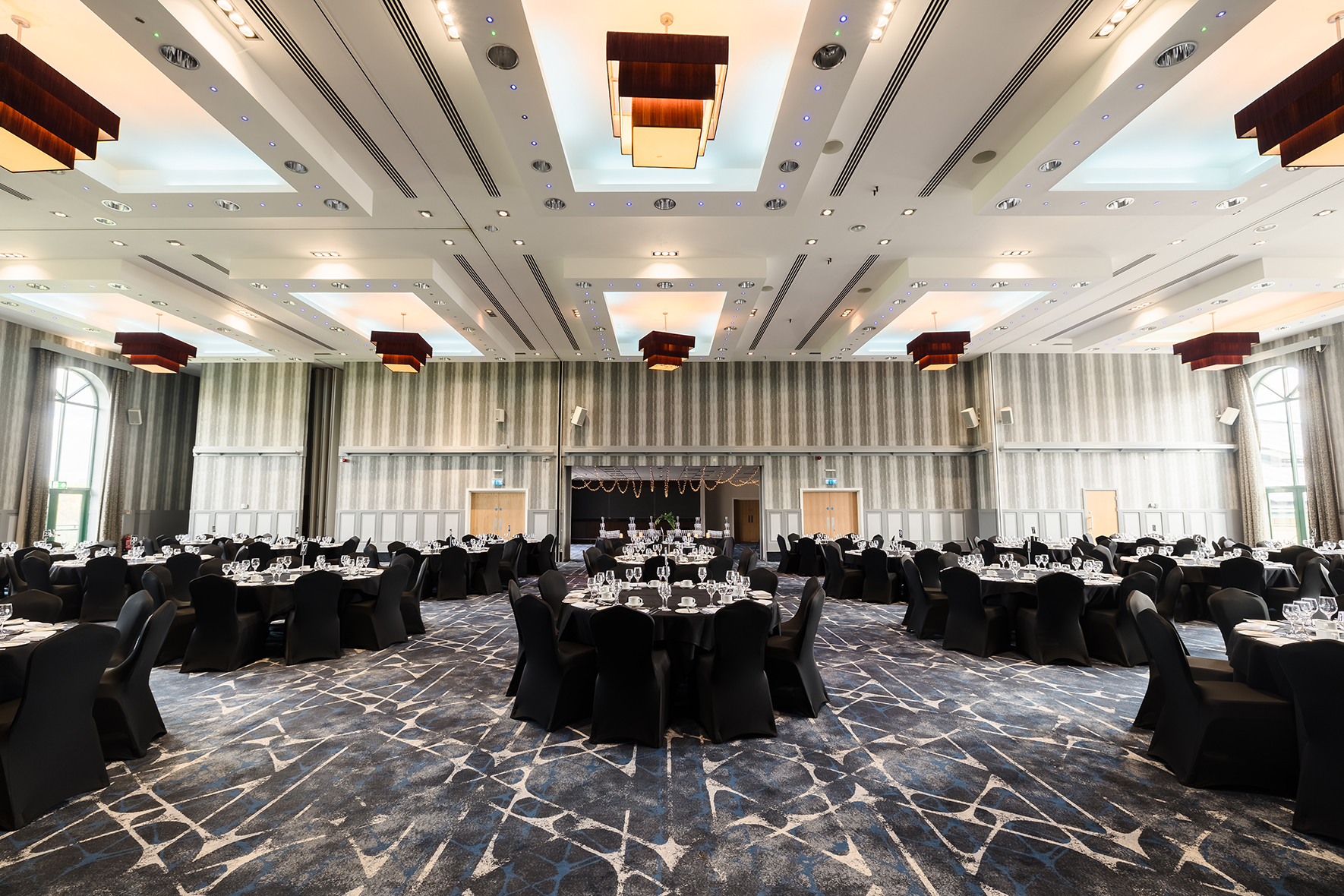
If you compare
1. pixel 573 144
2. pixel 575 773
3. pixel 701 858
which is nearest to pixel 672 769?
pixel 575 773

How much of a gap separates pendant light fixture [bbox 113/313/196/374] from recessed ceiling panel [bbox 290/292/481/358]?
276 cm

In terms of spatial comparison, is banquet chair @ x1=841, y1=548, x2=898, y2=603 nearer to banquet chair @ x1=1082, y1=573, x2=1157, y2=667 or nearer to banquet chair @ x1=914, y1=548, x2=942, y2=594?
banquet chair @ x1=914, y1=548, x2=942, y2=594

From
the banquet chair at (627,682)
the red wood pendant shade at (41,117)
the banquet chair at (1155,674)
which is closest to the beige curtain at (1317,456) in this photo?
the banquet chair at (1155,674)

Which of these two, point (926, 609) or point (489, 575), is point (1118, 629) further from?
point (489, 575)

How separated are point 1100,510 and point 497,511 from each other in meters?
15.9

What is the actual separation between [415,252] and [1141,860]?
10281mm

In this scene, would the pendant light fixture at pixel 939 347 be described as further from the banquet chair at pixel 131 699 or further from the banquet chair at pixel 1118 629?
the banquet chair at pixel 131 699

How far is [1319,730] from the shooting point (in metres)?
2.97

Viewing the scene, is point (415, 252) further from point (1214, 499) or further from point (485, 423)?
point (1214, 499)

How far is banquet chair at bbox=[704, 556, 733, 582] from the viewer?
7.64m

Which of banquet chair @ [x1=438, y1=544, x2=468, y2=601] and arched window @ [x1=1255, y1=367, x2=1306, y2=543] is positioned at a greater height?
arched window @ [x1=1255, y1=367, x2=1306, y2=543]

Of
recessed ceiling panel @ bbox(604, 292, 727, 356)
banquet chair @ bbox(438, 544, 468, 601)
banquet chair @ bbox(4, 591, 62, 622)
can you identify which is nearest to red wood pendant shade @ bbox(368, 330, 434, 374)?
recessed ceiling panel @ bbox(604, 292, 727, 356)

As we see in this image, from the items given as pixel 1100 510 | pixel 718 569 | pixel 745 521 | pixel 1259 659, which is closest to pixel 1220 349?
pixel 1100 510

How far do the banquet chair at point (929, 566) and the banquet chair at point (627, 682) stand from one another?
5573 millimetres
